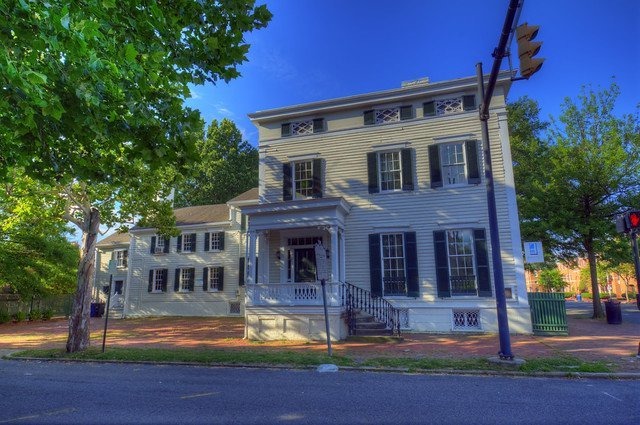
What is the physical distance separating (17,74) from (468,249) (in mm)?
13432

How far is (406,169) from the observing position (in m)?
15.1

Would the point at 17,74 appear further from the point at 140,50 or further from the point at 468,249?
the point at 468,249

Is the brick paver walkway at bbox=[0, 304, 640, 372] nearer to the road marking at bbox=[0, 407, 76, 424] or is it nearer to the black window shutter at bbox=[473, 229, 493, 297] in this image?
the black window shutter at bbox=[473, 229, 493, 297]

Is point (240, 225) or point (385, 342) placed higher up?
point (240, 225)

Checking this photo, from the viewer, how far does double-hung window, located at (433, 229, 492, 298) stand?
541 inches

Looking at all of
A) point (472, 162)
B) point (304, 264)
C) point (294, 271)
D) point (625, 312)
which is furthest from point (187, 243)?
point (625, 312)

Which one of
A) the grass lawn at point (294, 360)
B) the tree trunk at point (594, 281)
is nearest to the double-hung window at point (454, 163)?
the grass lawn at point (294, 360)

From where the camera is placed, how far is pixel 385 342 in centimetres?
1198

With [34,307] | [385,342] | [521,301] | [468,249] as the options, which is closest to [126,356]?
[385,342]

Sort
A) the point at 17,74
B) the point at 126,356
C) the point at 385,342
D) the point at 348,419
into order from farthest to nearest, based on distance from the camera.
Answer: the point at 385,342 < the point at 126,356 < the point at 348,419 < the point at 17,74

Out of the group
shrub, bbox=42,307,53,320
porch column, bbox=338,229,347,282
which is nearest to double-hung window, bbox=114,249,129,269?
shrub, bbox=42,307,53,320

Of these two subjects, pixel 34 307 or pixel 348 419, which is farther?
pixel 34 307

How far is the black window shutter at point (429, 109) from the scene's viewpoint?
599 inches

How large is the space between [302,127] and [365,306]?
25.5 feet
